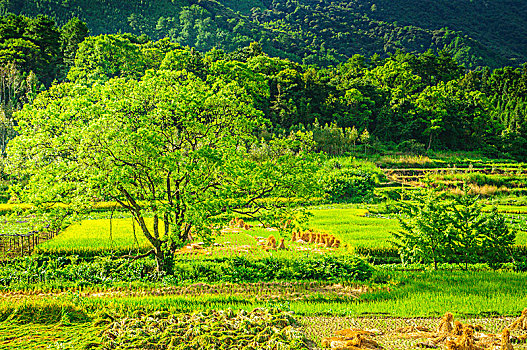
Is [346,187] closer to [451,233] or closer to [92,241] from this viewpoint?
[451,233]

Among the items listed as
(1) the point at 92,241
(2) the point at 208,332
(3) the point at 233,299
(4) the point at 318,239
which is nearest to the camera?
(2) the point at 208,332

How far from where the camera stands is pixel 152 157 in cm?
1081

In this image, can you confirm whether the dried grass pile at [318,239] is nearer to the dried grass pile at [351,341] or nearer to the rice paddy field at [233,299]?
the rice paddy field at [233,299]

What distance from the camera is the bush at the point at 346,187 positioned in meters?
30.8

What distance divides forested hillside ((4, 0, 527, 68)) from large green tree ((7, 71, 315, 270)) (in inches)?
3547

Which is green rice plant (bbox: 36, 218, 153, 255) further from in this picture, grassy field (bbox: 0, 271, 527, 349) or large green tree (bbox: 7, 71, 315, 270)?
grassy field (bbox: 0, 271, 527, 349)

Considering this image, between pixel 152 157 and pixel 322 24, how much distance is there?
5528 inches

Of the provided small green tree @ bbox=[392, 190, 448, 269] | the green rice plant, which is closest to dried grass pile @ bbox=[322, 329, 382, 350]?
small green tree @ bbox=[392, 190, 448, 269]

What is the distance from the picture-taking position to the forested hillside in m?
102

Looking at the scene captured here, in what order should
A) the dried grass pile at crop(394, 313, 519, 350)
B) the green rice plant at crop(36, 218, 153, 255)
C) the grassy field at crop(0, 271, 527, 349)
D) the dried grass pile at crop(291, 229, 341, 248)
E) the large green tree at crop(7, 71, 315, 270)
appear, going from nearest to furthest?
the dried grass pile at crop(394, 313, 519, 350)
the grassy field at crop(0, 271, 527, 349)
the large green tree at crop(7, 71, 315, 270)
the green rice plant at crop(36, 218, 153, 255)
the dried grass pile at crop(291, 229, 341, 248)

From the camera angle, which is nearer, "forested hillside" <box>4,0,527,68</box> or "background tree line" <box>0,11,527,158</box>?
"background tree line" <box>0,11,527,158</box>

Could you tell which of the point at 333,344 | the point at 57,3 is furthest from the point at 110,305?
the point at 57,3

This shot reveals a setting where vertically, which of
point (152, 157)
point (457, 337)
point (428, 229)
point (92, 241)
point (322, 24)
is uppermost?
point (322, 24)

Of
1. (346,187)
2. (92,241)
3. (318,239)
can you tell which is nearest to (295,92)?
(346,187)
